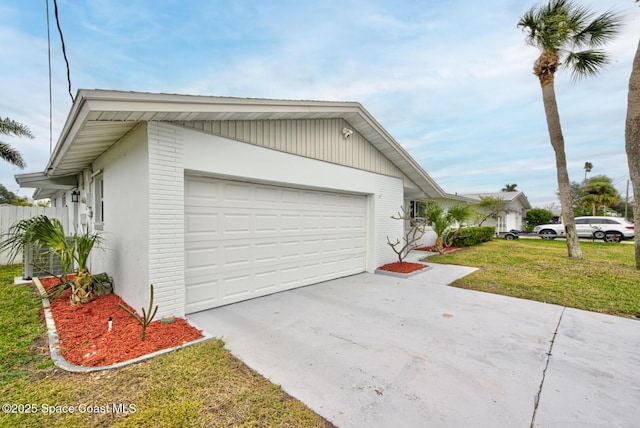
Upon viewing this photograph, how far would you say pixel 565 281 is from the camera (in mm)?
7055

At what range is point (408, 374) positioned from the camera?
9.72ft

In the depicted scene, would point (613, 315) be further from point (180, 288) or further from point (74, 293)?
point (74, 293)

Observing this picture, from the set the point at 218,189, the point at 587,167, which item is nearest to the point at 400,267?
the point at 218,189

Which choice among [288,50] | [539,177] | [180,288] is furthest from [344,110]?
[539,177]

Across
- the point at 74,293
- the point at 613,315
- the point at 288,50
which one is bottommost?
the point at 613,315

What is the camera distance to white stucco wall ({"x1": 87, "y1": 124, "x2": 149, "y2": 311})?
417 cm

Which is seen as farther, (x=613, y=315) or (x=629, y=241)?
(x=629, y=241)

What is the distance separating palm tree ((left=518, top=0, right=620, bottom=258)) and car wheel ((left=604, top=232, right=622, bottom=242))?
36.1 ft

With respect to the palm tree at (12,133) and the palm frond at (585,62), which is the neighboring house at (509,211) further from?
the palm tree at (12,133)

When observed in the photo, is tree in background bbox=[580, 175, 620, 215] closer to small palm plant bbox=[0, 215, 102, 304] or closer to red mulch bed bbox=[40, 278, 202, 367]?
red mulch bed bbox=[40, 278, 202, 367]

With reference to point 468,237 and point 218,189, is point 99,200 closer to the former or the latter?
point 218,189

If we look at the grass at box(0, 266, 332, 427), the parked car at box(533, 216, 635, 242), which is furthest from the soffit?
the parked car at box(533, 216, 635, 242)

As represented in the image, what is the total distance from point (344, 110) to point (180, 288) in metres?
5.02

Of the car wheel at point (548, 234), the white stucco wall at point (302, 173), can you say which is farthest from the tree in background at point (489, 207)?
the white stucco wall at point (302, 173)
